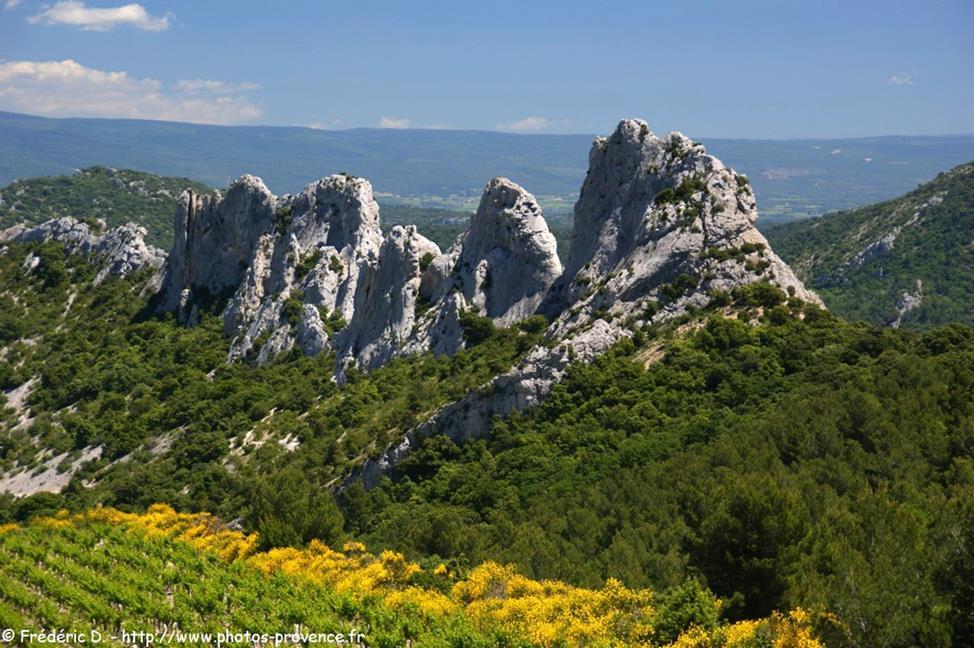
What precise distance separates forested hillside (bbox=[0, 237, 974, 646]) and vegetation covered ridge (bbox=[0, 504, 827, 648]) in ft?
8.73

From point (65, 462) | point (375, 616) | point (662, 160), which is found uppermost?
point (662, 160)

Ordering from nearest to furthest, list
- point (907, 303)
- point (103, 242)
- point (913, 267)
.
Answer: point (103, 242) < point (907, 303) < point (913, 267)

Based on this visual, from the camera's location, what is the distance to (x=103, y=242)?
13212 cm

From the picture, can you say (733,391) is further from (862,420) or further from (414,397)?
(414,397)

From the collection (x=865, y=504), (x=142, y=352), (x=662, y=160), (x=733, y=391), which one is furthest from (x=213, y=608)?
(x=142, y=352)

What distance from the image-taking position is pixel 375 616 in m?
34.4

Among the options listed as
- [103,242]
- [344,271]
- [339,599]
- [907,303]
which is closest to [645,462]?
[339,599]

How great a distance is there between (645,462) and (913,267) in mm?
140857

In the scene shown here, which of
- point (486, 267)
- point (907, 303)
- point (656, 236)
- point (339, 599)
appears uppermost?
point (656, 236)

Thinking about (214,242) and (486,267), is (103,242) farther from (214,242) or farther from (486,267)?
(486,267)

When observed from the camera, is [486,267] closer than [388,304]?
Yes

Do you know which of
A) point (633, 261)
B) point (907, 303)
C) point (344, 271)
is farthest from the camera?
point (907, 303)

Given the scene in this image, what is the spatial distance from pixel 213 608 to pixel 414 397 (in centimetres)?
3635

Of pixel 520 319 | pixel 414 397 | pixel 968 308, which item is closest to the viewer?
pixel 414 397
